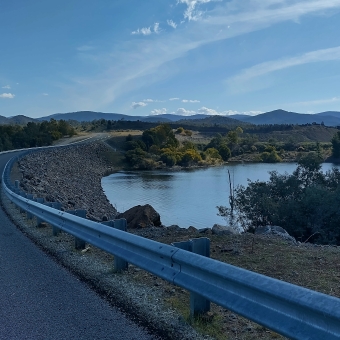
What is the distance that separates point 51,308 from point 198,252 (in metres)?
1.60

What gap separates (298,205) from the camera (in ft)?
57.3

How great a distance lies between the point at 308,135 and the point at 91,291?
123m

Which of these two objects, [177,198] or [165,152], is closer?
[177,198]

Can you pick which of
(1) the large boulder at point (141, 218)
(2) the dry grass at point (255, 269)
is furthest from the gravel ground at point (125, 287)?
(1) the large boulder at point (141, 218)

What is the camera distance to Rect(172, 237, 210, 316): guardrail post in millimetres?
4039

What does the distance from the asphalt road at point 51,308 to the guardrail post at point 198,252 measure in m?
0.52

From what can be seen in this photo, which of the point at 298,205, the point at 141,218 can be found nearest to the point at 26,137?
the point at 298,205

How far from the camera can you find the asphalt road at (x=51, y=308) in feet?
12.7

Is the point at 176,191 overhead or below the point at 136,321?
below

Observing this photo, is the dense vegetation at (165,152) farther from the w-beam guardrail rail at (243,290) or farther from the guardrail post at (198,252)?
the guardrail post at (198,252)

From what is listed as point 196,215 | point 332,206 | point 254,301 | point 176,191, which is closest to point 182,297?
point 254,301

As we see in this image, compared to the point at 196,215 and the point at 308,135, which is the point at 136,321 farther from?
the point at 308,135

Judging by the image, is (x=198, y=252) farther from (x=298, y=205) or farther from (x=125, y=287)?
(x=298, y=205)

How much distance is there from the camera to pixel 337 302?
2631 mm
